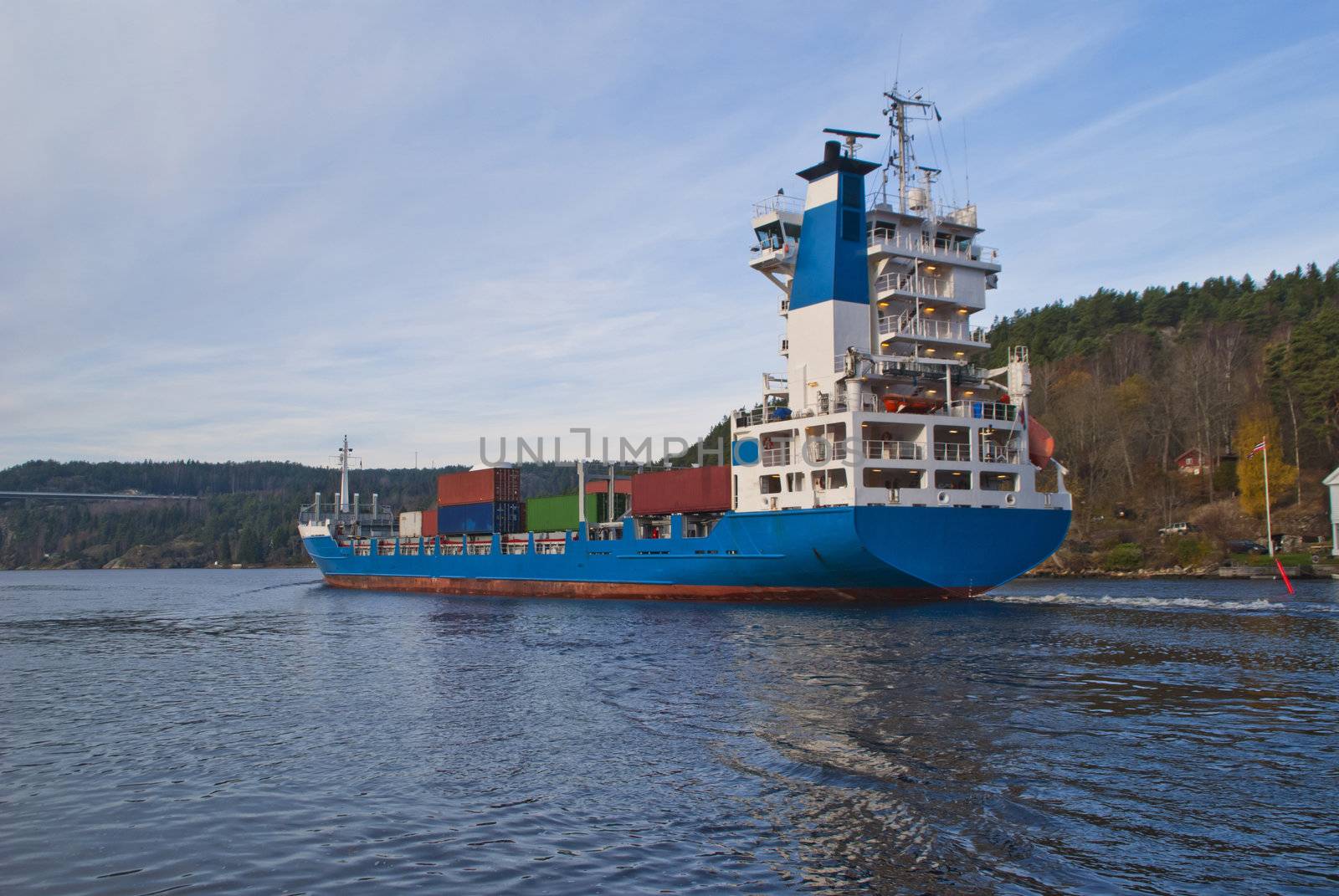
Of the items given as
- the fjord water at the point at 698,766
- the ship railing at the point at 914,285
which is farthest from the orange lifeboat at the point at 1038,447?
the fjord water at the point at 698,766

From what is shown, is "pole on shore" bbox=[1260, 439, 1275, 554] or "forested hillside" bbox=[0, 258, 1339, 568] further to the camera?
"forested hillside" bbox=[0, 258, 1339, 568]

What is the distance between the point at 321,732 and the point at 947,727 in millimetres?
9717

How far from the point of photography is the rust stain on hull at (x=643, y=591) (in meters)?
32.2

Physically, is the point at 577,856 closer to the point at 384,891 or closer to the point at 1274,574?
the point at 384,891

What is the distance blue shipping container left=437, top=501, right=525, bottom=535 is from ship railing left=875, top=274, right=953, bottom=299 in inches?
964

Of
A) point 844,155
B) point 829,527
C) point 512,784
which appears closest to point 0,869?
point 512,784

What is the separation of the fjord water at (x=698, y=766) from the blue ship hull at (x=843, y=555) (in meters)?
5.33

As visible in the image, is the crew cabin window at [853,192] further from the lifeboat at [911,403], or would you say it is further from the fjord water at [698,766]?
the fjord water at [698,766]

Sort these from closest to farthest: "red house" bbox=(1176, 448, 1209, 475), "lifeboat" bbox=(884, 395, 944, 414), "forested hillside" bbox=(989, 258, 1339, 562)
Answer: "lifeboat" bbox=(884, 395, 944, 414) < "forested hillside" bbox=(989, 258, 1339, 562) < "red house" bbox=(1176, 448, 1209, 475)

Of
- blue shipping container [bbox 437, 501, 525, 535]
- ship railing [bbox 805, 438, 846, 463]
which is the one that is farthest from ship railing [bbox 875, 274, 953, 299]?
blue shipping container [bbox 437, 501, 525, 535]

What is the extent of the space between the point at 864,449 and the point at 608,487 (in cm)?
2166

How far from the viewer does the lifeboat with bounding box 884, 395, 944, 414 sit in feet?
112

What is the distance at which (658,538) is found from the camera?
38.7 metres

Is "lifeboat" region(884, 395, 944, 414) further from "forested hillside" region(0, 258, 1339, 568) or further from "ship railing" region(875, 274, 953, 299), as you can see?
"forested hillside" region(0, 258, 1339, 568)
